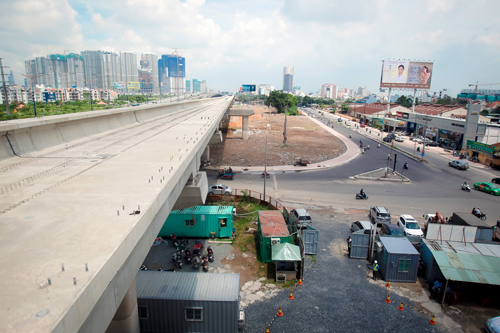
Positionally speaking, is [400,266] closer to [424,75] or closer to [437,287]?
[437,287]

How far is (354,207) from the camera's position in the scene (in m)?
23.9

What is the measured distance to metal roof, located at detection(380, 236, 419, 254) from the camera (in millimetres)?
14877

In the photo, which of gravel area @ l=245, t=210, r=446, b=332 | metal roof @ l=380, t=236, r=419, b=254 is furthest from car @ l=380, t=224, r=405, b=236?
gravel area @ l=245, t=210, r=446, b=332

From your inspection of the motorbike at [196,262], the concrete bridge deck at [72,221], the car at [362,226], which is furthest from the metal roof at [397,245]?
the concrete bridge deck at [72,221]

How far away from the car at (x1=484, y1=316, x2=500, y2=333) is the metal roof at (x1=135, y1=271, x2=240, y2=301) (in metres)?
9.17

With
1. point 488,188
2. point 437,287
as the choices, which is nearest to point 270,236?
point 437,287

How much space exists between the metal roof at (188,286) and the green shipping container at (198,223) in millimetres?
6288

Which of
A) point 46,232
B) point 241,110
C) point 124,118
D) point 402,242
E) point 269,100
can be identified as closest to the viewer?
point 46,232

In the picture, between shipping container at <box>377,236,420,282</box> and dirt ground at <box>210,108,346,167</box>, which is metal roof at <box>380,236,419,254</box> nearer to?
shipping container at <box>377,236,420,282</box>

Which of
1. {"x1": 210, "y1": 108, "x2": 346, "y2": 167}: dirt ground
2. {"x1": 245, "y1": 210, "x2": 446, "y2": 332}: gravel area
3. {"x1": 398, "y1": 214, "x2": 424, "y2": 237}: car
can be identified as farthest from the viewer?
{"x1": 210, "y1": 108, "x2": 346, "y2": 167}: dirt ground

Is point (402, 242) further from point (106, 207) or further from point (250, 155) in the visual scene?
point (250, 155)

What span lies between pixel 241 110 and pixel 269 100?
64896mm

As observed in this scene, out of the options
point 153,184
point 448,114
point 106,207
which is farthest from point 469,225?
point 448,114

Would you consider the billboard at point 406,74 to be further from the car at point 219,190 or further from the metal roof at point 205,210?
the metal roof at point 205,210
